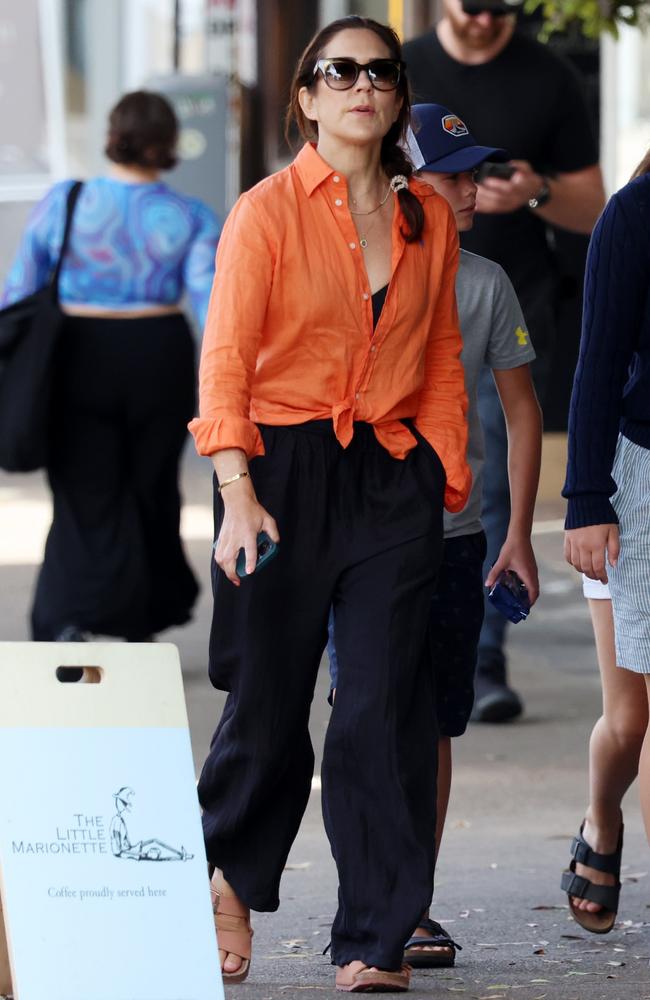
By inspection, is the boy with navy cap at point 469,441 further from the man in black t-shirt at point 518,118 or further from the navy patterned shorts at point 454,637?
the man in black t-shirt at point 518,118

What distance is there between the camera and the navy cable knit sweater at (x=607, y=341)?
14.1 ft

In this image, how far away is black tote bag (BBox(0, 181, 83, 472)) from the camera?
7.81 m

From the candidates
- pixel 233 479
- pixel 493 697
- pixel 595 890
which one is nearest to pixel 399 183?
pixel 233 479

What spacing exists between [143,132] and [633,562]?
4189 millimetres

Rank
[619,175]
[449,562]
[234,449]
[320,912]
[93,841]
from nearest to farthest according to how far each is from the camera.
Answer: [93,841] → [234,449] → [449,562] → [320,912] → [619,175]

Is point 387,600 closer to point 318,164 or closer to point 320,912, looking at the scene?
point 318,164

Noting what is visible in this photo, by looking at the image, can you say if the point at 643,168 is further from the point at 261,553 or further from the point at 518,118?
the point at 518,118

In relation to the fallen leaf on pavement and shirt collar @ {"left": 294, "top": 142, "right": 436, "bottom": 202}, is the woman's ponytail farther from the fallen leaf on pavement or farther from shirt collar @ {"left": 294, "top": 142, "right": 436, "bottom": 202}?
the fallen leaf on pavement

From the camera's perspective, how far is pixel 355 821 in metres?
4.31

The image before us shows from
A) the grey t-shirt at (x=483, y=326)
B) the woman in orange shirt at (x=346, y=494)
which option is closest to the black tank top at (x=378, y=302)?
the woman in orange shirt at (x=346, y=494)

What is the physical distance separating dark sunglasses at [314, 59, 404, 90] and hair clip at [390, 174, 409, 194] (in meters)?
0.19

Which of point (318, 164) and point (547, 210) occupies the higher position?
point (318, 164)

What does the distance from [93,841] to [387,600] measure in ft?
2.74

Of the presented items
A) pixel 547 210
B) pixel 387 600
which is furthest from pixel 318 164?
pixel 547 210
